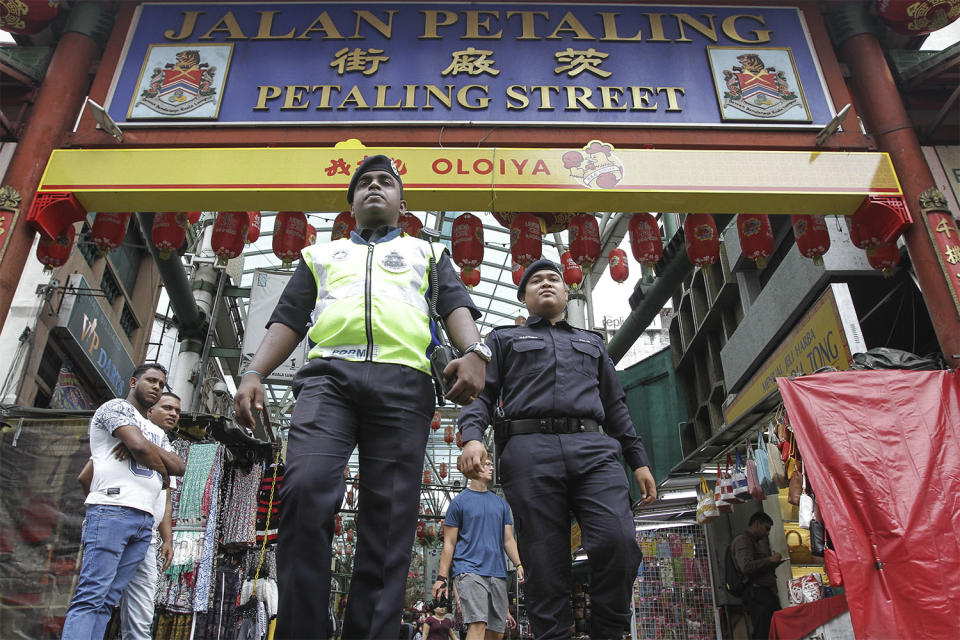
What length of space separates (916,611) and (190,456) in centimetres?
615

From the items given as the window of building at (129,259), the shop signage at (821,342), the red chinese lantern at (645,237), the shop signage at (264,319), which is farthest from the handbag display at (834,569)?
the window of building at (129,259)

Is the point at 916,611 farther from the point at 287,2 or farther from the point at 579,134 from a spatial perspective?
the point at 287,2

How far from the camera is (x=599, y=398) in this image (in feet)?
11.2

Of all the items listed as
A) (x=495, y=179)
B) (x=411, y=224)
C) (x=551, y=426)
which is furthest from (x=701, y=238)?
(x=551, y=426)

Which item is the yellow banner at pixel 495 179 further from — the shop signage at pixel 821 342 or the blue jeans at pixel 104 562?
the blue jeans at pixel 104 562

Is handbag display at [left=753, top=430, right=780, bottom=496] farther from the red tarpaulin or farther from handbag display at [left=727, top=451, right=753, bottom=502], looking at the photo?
the red tarpaulin

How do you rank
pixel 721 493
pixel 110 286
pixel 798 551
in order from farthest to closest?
pixel 110 286 < pixel 798 551 < pixel 721 493

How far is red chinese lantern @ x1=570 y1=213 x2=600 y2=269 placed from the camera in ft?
23.8

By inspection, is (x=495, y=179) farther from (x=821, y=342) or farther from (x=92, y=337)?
(x=92, y=337)

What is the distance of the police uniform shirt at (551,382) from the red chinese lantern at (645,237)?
153 inches

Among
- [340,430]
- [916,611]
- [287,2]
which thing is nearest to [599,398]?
[340,430]

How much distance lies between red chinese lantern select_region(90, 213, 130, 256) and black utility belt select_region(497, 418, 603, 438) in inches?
213

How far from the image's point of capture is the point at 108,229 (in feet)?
22.4

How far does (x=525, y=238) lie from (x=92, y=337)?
7057mm
